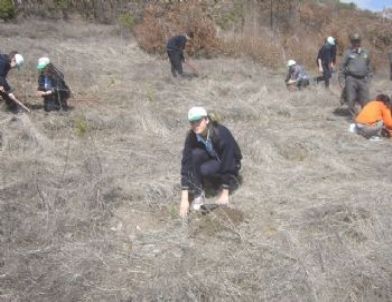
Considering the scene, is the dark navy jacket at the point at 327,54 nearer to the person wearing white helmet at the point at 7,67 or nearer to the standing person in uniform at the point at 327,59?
the standing person in uniform at the point at 327,59

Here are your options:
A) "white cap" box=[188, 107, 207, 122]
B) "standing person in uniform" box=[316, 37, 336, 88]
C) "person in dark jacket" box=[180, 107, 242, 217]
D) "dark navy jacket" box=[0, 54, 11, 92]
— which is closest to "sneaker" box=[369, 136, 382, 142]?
"person in dark jacket" box=[180, 107, 242, 217]

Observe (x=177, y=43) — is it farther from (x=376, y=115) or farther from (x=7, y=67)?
(x=376, y=115)

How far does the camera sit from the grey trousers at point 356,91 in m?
7.75

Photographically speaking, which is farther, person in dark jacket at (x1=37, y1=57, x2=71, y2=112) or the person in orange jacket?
person in dark jacket at (x1=37, y1=57, x2=71, y2=112)

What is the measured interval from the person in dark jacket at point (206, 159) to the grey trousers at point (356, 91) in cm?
358

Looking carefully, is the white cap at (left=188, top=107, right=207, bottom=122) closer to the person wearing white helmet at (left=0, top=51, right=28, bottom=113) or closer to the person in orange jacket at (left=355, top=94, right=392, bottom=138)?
the person in orange jacket at (left=355, top=94, right=392, bottom=138)

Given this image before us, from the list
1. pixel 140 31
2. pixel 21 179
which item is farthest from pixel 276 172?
pixel 140 31

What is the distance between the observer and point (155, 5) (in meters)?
17.7

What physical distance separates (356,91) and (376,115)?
1.23 m

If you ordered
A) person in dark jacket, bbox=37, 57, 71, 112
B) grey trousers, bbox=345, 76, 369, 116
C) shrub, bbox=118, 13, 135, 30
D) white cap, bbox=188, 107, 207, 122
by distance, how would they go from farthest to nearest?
shrub, bbox=118, 13, 135, 30, person in dark jacket, bbox=37, 57, 71, 112, grey trousers, bbox=345, 76, 369, 116, white cap, bbox=188, 107, 207, 122

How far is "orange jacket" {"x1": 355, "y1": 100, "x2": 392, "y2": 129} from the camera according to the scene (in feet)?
22.1

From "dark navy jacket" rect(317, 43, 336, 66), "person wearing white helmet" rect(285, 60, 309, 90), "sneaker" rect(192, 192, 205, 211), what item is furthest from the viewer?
"person wearing white helmet" rect(285, 60, 309, 90)

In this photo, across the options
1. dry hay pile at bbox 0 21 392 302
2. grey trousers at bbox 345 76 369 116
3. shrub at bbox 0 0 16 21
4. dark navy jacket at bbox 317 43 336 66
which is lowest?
dry hay pile at bbox 0 21 392 302

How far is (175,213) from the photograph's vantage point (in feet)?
15.1
